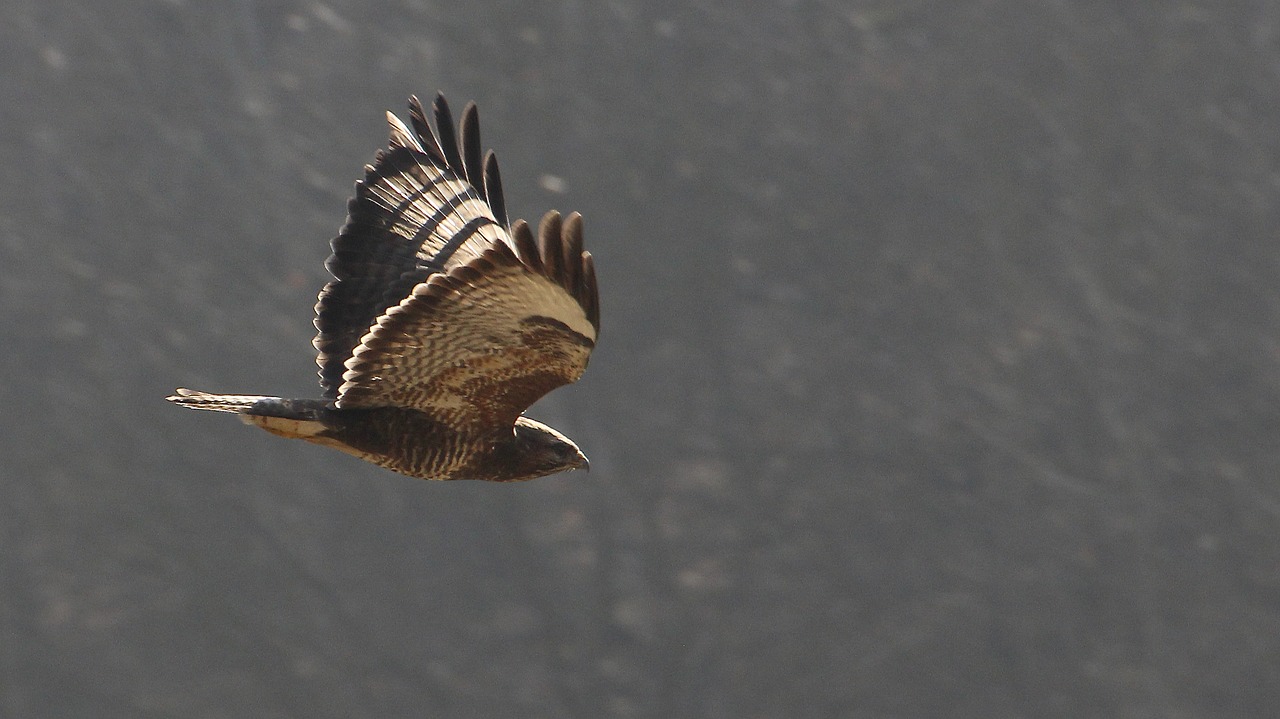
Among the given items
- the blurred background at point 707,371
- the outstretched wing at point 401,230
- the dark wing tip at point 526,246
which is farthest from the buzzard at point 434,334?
the blurred background at point 707,371

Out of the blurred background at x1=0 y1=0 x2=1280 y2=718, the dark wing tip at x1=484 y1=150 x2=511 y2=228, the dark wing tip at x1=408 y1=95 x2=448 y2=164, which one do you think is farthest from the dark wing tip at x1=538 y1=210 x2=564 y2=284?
the blurred background at x1=0 y1=0 x2=1280 y2=718

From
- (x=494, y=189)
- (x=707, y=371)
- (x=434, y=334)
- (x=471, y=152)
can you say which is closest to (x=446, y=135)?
(x=471, y=152)

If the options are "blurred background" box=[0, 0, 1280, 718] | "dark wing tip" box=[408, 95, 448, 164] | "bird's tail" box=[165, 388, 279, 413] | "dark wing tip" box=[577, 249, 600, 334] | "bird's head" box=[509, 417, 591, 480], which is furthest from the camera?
"blurred background" box=[0, 0, 1280, 718]

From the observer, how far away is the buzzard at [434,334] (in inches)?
207

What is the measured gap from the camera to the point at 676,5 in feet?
54.1

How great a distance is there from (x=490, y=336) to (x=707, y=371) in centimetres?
1071

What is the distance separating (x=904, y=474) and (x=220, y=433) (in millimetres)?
6055

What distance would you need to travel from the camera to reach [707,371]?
52.6 feet

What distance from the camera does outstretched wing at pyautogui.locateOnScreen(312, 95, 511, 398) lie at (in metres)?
5.81

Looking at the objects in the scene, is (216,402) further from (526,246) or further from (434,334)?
(526,246)

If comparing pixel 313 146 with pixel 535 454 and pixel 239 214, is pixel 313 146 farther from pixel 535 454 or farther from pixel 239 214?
pixel 535 454

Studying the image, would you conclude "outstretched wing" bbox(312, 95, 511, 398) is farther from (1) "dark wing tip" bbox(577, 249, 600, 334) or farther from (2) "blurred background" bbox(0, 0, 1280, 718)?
(2) "blurred background" bbox(0, 0, 1280, 718)

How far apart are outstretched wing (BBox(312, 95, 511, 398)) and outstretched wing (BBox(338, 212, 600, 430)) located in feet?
0.63

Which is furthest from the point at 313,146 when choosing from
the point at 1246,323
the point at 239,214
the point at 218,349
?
the point at 1246,323
